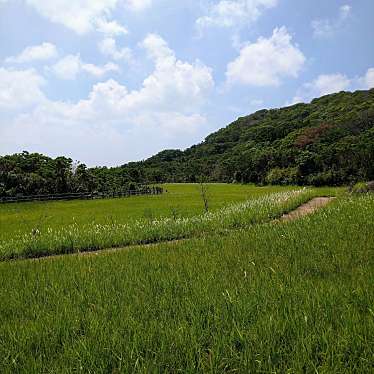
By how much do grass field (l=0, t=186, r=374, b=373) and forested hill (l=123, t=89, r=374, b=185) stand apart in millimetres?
39342

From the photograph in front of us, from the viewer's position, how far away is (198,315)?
345cm

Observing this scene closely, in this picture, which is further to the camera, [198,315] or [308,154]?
[308,154]

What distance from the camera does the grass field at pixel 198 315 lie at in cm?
270

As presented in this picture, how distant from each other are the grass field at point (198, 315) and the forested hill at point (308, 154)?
3934 centimetres

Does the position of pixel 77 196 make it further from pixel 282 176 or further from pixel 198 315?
pixel 198 315

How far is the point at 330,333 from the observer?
2891mm

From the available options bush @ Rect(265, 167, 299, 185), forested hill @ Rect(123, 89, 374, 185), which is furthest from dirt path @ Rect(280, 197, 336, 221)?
bush @ Rect(265, 167, 299, 185)

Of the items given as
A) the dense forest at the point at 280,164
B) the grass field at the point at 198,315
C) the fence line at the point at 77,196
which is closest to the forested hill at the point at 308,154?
the dense forest at the point at 280,164

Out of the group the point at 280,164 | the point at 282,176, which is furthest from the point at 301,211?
the point at 280,164

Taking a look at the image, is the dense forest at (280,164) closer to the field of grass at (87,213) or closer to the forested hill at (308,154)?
the forested hill at (308,154)

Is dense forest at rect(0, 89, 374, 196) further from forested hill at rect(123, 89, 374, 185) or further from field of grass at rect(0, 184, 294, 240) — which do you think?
field of grass at rect(0, 184, 294, 240)

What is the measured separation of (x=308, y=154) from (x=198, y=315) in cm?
6947

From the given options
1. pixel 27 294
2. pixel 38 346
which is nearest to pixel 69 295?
pixel 27 294

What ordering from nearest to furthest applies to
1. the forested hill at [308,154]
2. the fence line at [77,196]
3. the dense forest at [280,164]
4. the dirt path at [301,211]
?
the dirt path at [301,211]
the fence line at [77,196]
the dense forest at [280,164]
the forested hill at [308,154]
